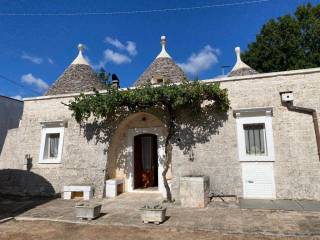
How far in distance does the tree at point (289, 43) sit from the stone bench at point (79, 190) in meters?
20.5

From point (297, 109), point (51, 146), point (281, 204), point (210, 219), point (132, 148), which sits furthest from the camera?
point (51, 146)

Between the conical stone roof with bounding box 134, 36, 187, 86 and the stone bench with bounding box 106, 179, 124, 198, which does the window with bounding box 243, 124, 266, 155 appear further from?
the stone bench with bounding box 106, 179, 124, 198

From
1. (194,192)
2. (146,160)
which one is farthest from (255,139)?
(146,160)

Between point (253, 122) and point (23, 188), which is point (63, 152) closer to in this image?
point (23, 188)

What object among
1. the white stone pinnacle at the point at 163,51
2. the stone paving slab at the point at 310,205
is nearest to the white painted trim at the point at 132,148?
the stone paving slab at the point at 310,205

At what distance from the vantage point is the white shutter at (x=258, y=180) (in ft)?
29.9

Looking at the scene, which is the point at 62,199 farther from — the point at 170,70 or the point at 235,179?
the point at 170,70

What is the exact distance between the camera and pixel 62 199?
34.7 ft

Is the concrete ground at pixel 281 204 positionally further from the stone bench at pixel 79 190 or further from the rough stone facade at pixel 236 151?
the stone bench at pixel 79 190

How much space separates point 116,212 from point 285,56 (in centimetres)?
2264

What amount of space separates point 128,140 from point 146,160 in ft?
4.39

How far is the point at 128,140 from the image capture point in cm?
1165

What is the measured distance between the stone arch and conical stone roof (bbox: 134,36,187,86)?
2.85 m

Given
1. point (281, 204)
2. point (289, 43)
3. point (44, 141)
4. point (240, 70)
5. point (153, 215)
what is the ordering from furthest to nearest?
point (289, 43) → point (240, 70) → point (44, 141) → point (281, 204) → point (153, 215)
